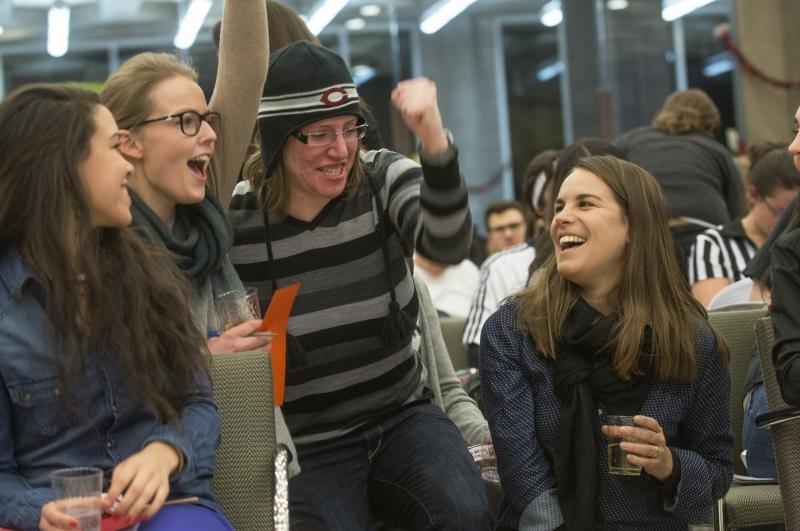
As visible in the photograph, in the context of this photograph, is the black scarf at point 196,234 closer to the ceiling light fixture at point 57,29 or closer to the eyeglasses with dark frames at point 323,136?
the eyeglasses with dark frames at point 323,136

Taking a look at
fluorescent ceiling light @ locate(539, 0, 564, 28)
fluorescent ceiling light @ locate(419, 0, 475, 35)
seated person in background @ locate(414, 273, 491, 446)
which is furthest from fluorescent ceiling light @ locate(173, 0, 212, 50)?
seated person in background @ locate(414, 273, 491, 446)

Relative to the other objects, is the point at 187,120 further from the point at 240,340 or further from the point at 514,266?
the point at 514,266

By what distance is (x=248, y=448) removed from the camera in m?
2.69

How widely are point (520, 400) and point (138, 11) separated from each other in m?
10.1

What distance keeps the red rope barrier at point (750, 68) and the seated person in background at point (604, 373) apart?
771cm

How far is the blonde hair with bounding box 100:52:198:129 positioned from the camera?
9.37 feet

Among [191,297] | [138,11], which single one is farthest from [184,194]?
[138,11]

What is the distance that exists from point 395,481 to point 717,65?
34.3 ft

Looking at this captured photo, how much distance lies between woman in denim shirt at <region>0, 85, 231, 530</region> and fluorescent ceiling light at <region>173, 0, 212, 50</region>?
10051 millimetres

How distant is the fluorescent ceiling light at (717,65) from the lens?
12367 millimetres

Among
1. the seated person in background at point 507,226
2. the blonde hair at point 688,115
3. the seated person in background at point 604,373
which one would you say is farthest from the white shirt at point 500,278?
the seated person in background at point 507,226

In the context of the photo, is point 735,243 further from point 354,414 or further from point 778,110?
point 778,110

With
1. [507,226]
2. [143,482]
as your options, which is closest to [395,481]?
[143,482]

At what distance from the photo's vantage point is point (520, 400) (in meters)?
2.89
